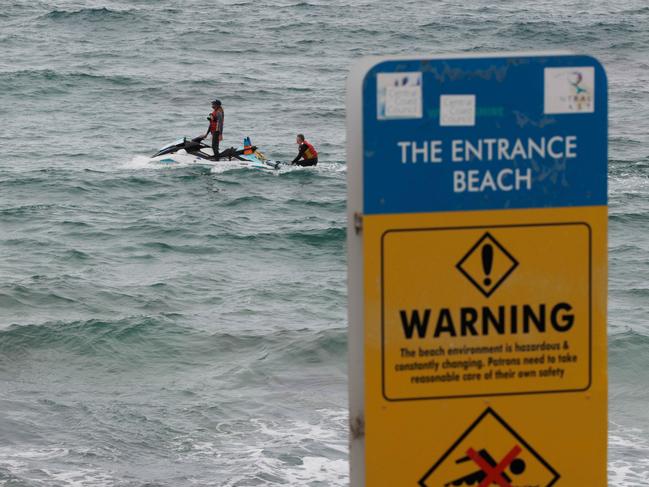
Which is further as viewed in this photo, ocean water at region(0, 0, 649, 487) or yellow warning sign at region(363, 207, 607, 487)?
ocean water at region(0, 0, 649, 487)

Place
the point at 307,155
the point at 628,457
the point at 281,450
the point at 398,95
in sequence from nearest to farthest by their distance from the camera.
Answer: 1. the point at 398,95
2. the point at 628,457
3. the point at 281,450
4. the point at 307,155

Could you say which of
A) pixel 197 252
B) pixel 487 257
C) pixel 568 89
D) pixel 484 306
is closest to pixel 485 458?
pixel 484 306

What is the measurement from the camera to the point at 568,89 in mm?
3193

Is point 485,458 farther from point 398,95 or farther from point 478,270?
point 398,95

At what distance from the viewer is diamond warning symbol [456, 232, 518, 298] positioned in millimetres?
3277

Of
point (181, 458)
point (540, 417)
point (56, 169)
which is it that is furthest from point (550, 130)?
point (56, 169)

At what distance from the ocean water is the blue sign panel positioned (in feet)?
31.3

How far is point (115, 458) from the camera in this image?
13.3m

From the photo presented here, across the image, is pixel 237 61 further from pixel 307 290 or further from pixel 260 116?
pixel 307 290

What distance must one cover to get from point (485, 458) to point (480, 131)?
78 cm

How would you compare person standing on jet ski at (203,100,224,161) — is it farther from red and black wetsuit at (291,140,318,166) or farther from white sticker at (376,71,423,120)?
white sticker at (376,71,423,120)

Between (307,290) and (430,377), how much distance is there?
18.1 m

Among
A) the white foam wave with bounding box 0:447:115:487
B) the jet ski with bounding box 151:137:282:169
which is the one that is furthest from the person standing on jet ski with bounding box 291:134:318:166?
the white foam wave with bounding box 0:447:115:487

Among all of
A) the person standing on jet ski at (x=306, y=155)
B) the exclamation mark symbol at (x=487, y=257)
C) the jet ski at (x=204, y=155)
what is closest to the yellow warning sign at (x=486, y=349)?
the exclamation mark symbol at (x=487, y=257)
